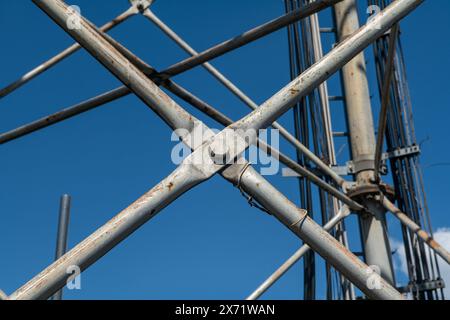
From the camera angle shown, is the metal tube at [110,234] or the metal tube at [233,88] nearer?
the metal tube at [110,234]

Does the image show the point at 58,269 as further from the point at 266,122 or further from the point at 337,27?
the point at 337,27

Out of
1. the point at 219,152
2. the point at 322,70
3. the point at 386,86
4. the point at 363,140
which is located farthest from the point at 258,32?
the point at 363,140

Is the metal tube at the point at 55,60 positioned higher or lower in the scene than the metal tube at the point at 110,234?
higher

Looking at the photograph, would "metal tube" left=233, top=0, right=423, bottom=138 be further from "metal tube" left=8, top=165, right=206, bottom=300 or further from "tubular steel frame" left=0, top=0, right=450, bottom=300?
"metal tube" left=8, top=165, right=206, bottom=300

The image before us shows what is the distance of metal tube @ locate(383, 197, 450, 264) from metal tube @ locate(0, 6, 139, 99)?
3630mm

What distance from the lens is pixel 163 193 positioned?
353 cm

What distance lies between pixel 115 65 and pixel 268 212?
1326 mm

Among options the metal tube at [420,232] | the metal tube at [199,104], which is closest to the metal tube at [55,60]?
the metal tube at [199,104]

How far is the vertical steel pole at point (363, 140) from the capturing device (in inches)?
277

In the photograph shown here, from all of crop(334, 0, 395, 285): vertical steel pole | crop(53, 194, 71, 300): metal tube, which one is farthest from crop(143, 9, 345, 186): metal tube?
crop(53, 194, 71, 300): metal tube

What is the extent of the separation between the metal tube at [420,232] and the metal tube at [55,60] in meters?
3.63

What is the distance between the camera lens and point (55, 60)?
6543 millimetres

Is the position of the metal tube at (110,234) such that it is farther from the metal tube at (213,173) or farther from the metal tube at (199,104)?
the metal tube at (199,104)
